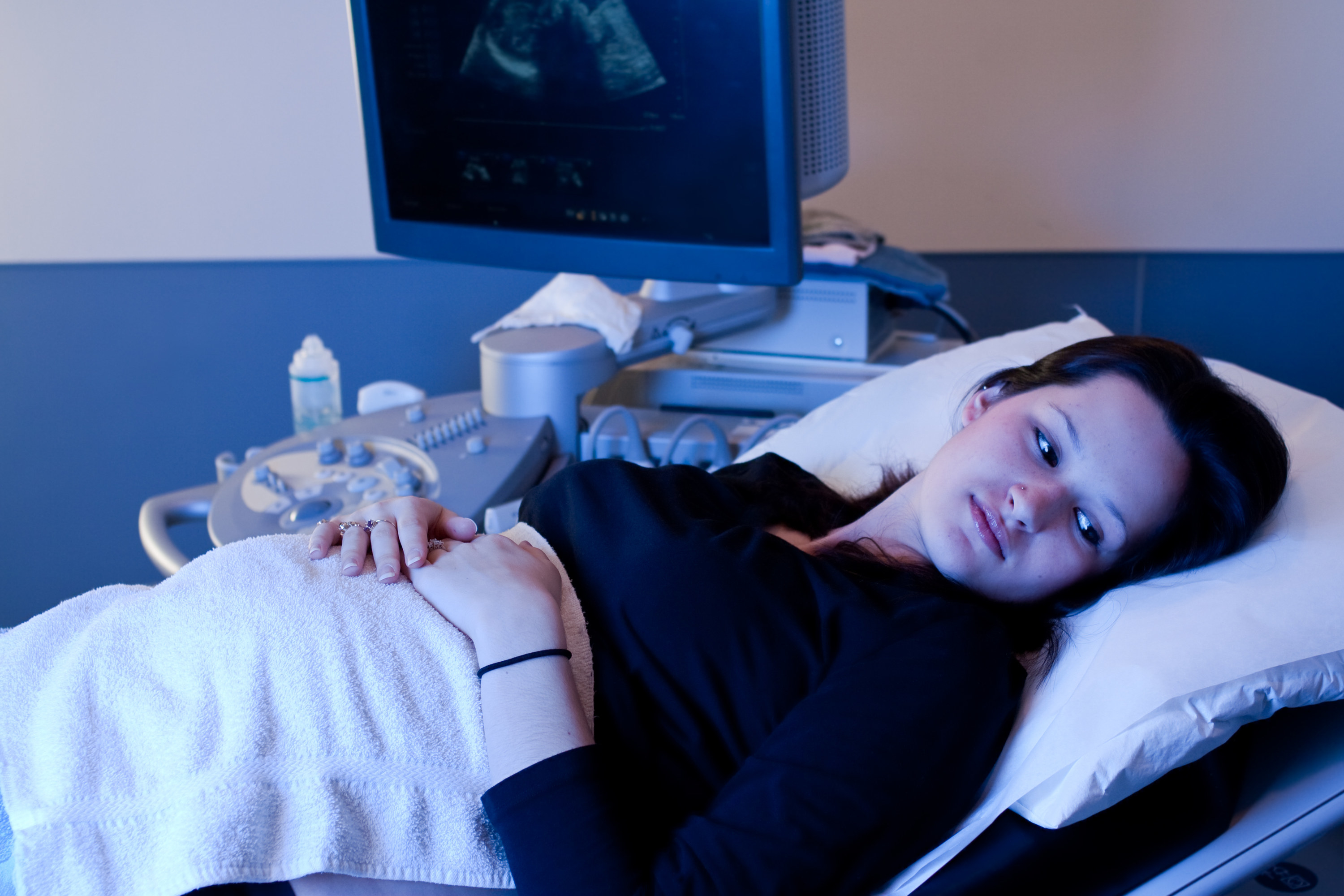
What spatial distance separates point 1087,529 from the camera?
3.14 feet

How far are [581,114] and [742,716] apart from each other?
0.83 metres

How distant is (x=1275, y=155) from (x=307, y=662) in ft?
6.05

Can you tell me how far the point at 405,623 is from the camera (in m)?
0.90

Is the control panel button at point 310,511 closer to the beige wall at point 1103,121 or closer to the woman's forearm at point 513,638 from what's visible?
the woman's forearm at point 513,638

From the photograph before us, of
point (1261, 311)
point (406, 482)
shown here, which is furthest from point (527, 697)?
point (1261, 311)

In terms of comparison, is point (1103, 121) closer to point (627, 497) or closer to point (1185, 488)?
point (1185, 488)

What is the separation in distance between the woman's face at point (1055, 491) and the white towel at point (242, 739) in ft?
1.24

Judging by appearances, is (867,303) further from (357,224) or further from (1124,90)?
(357,224)

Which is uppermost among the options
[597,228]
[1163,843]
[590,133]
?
[590,133]

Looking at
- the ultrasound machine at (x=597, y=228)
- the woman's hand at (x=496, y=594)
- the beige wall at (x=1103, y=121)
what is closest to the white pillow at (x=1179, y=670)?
the woman's hand at (x=496, y=594)

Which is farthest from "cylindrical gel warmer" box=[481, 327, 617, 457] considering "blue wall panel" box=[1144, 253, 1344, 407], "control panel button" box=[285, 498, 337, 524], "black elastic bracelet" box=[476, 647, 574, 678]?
"blue wall panel" box=[1144, 253, 1344, 407]

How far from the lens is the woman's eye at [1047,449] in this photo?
974mm

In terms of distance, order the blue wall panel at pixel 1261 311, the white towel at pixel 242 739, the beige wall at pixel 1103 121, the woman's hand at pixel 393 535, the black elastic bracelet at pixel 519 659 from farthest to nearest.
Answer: the blue wall panel at pixel 1261 311, the beige wall at pixel 1103 121, the woman's hand at pixel 393 535, the black elastic bracelet at pixel 519 659, the white towel at pixel 242 739

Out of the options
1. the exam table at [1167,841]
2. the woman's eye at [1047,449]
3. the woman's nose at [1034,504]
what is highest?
the woman's eye at [1047,449]
